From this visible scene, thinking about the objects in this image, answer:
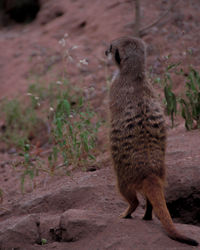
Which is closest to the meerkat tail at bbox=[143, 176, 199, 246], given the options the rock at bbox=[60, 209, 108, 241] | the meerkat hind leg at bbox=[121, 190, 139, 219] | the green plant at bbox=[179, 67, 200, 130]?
the meerkat hind leg at bbox=[121, 190, 139, 219]

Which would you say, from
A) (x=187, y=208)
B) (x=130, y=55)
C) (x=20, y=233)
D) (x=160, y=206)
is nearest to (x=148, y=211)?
(x=160, y=206)

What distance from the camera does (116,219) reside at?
95.1 inches

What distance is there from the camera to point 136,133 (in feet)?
7.73

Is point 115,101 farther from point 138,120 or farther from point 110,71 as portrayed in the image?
point 110,71

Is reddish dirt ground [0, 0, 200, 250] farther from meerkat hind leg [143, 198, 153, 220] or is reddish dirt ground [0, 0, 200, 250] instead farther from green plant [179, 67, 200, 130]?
green plant [179, 67, 200, 130]

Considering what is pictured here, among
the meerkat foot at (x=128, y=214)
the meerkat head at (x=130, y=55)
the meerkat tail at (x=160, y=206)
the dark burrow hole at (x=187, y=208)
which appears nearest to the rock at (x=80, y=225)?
the meerkat foot at (x=128, y=214)

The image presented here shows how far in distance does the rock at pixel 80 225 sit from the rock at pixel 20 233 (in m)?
0.20

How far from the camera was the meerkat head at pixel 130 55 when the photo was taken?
98.7 inches

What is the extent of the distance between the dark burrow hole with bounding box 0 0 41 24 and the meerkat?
8011 mm

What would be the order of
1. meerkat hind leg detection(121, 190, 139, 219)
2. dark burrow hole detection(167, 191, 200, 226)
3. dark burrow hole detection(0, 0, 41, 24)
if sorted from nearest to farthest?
meerkat hind leg detection(121, 190, 139, 219) → dark burrow hole detection(167, 191, 200, 226) → dark burrow hole detection(0, 0, 41, 24)

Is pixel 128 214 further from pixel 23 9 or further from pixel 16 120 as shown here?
pixel 23 9

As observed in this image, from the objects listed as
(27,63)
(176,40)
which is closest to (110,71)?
(176,40)

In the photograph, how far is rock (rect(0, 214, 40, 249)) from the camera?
7.93 feet

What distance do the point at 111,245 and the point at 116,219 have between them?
270 millimetres
